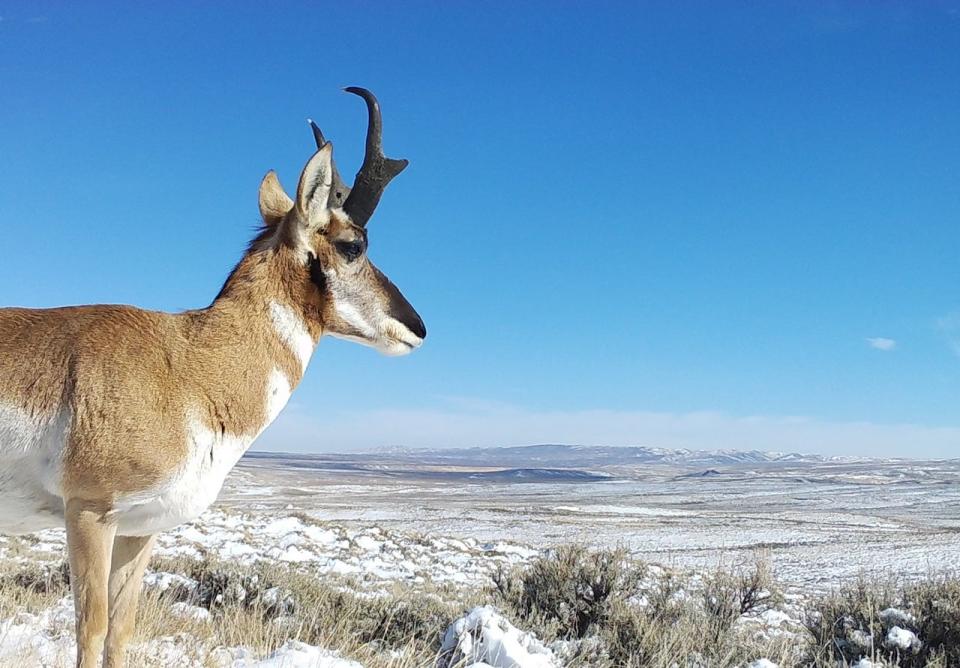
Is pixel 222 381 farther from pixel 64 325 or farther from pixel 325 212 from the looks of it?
pixel 325 212

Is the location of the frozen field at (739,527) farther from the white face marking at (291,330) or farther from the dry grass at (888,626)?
the white face marking at (291,330)

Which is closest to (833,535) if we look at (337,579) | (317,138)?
(337,579)

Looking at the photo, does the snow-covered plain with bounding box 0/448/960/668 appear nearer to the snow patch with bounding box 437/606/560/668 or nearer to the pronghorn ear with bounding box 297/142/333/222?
the snow patch with bounding box 437/606/560/668

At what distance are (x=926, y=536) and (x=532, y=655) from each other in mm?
35457

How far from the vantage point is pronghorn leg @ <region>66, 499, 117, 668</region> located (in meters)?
3.96

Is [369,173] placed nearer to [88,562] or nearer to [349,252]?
[349,252]

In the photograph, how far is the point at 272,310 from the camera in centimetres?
485

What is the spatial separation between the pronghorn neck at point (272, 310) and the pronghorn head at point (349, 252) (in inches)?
1.8

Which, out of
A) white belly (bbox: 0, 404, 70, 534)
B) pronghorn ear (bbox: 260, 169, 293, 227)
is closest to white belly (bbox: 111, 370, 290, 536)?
white belly (bbox: 0, 404, 70, 534)

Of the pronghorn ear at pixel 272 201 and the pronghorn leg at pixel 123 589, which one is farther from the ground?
the pronghorn ear at pixel 272 201

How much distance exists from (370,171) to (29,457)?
8.12 feet

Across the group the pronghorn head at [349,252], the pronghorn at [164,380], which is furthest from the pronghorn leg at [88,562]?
the pronghorn head at [349,252]

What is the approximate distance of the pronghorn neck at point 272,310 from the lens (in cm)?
477

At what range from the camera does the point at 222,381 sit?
454 centimetres
